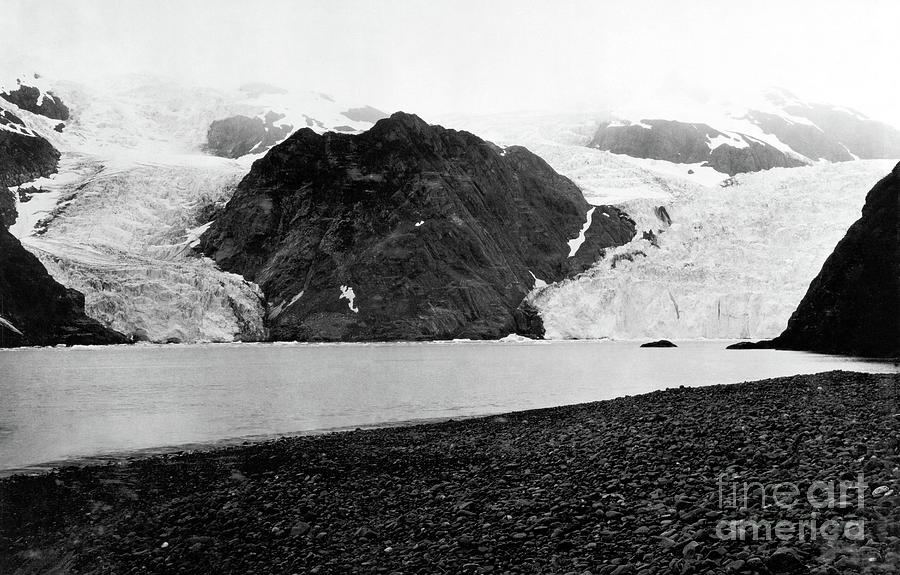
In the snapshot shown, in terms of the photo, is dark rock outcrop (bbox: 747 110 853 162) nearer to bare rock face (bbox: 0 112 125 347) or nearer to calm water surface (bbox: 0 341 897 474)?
calm water surface (bbox: 0 341 897 474)

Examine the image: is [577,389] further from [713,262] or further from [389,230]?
[389,230]

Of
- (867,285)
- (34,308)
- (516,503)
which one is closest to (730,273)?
(867,285)

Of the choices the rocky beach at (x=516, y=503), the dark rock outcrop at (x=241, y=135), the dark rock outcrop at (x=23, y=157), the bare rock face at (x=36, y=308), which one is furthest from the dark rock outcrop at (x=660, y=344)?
the dark rock outcrop at (x=241, y=135)

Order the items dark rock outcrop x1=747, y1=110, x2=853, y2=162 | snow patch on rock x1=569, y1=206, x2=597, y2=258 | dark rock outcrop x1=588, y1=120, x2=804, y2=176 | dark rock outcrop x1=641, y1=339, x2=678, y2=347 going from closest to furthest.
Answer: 1. dark rock outcrop x1=641, y1=339, x2=678, y2=347
2. snow patch on rock x1=569, y1=206, x2=597, y2=258
3. dark rock outcrop x1=588, y1=120, x2=804, y2=176
4. dark rock outcrop x1=747, y1=110, x2=853, y2=162

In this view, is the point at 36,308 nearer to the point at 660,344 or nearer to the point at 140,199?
the point at 140,199

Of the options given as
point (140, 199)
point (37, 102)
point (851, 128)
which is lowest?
point (140, 199)

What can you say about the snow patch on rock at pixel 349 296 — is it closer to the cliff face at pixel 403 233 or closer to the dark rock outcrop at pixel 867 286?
the cliff face at pixel 403 233

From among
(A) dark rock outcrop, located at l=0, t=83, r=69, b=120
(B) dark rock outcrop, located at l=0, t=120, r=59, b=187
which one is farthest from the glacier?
(A) dark rock outcrop, located at l=0, t=83, r=69, b=120
